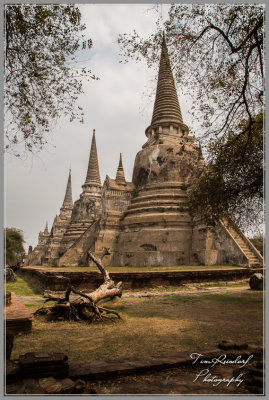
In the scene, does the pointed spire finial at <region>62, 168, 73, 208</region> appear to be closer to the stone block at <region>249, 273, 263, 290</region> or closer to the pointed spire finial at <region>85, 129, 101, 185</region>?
the pointed spire finial at <region>85, 129, 101, 185</region>

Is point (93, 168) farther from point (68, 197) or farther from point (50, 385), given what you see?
point (50, 385)

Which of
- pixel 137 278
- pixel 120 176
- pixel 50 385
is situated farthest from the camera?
pixel 120 176

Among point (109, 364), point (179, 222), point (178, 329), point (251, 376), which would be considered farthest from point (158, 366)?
point (179, 222)

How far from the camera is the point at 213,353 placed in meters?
3.84

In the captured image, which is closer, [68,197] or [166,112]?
[166,112]

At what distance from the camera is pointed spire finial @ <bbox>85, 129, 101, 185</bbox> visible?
3853 cm

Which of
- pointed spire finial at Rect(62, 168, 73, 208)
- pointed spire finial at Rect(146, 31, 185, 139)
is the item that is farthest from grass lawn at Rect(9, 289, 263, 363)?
pointed spire finial at Rect(62, 168, 73, 208)

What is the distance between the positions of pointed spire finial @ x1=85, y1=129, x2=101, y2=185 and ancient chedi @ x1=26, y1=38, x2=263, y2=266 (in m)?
13.6

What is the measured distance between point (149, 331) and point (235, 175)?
17.5 ft

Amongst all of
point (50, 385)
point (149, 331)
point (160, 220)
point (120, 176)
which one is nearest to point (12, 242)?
point (120, 176)

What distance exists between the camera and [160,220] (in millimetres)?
19422

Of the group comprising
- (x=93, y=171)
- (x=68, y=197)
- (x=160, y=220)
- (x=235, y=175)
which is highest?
(x=93, y=171)

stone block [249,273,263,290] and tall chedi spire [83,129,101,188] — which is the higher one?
tall chedi spire [83,129,101,188]

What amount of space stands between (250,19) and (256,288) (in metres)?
9.03
